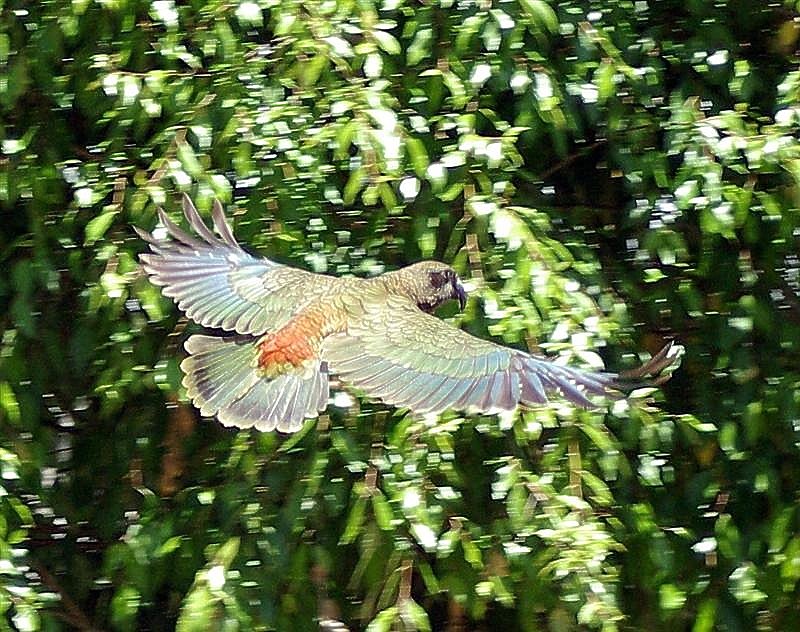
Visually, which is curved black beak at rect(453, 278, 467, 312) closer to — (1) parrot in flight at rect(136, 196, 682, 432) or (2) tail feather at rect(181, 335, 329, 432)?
(1) parrot in flight at rect(136, 196, 682, 432)

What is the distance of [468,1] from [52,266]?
2.75ft

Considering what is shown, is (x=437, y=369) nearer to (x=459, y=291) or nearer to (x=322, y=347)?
(x=322, y=347)

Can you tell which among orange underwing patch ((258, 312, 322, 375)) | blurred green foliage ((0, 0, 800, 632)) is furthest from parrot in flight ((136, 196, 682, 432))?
blurred green foliage ((0, 0, 800, 632))

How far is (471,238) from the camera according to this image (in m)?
2.23

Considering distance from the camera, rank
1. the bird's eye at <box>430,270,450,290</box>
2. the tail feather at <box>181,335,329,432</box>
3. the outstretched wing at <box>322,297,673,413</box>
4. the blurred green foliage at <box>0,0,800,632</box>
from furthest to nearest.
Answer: the blurred green foliage at <box>0,0,800,632</box> → the bird's eye at <box>430,270,450,290</box> → the tail feather at <box>181,335,329,432</box> → the outstretched wing at <box>322,297,673,413</box>

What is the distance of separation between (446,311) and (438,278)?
0.30m

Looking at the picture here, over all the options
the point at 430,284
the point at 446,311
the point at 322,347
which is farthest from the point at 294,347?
the point at 446,311

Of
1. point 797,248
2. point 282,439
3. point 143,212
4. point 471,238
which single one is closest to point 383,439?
point 282,439

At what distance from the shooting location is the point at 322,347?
1745mm

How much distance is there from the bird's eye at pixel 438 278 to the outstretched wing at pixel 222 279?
0.43 feet

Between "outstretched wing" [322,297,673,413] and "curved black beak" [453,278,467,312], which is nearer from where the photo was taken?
"outstretched wing" [322,297,673,413]

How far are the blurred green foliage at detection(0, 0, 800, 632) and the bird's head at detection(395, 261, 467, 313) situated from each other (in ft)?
0.65

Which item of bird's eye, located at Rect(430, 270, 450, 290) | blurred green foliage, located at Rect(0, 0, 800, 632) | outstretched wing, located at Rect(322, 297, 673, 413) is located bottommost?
blurred green foliage, located at Rect(0, 0, 800, 632)

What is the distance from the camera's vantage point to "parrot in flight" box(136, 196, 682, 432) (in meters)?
1.62
